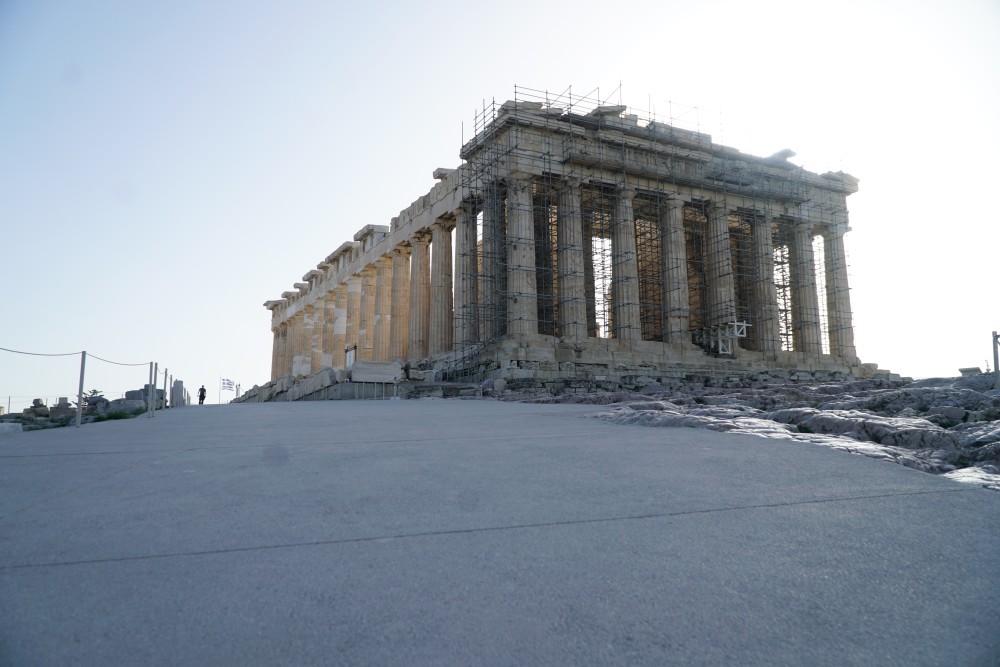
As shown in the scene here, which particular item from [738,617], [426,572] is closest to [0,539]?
[426,572]

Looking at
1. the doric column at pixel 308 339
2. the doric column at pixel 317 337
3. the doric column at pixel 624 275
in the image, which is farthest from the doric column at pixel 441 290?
the doric column at pixel 308 339

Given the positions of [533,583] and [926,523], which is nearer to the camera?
[533,583]

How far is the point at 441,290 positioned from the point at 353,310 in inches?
480

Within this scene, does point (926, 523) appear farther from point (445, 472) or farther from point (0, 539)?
point (0, 539)

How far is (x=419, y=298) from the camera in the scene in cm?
3319

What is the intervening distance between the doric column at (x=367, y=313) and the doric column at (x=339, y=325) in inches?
148

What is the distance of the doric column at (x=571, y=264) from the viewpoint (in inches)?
1088

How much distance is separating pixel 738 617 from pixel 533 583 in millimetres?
629

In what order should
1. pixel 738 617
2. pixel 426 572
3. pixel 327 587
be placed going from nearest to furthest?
pixel 738 617 → pixel 327 587 → pixel 426 572

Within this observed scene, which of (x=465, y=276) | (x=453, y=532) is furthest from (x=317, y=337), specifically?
(x=453, y=532)

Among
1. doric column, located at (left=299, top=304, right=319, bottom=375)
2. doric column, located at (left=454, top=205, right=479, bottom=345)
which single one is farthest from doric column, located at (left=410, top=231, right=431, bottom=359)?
doric column, located at (left=299, top=304, right=319, bottom=375)

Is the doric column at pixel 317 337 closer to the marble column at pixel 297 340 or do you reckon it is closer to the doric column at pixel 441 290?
the marble column at pixel 297 340

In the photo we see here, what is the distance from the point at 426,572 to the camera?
7.53 ft

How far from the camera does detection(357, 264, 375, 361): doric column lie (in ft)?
131
